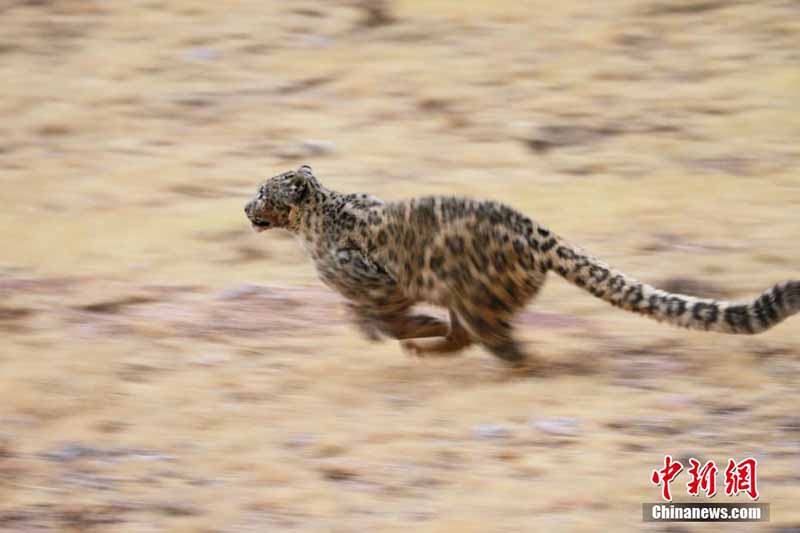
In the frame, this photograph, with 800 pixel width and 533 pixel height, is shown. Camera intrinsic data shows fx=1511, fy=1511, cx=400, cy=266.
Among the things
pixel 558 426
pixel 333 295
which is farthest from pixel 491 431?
pixel 333 295

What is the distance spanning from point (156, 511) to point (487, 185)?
612cm

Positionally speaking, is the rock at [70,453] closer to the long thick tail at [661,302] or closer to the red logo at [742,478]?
the long thick tail at [661,302]

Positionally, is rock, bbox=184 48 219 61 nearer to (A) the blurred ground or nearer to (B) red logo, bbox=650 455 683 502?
(A) the blurred ground

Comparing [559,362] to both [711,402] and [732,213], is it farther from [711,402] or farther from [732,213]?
[732,213]

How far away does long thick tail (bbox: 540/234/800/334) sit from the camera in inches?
309

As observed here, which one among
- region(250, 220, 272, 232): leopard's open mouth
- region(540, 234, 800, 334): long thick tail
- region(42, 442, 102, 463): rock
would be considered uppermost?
region(250, 220, 272, 232): leopard's open mouth

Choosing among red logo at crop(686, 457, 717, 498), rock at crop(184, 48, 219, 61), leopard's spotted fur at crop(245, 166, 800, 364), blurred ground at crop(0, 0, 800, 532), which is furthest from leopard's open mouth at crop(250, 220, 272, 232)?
rock at crop(184, 48, 219, 61)

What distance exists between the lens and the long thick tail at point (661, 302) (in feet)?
25.7

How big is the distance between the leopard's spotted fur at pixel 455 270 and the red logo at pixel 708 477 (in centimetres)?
119

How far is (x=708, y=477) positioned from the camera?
22.2 feet

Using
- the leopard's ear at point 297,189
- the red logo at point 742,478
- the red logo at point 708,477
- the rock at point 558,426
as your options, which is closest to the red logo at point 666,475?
the red logo at point 708,477

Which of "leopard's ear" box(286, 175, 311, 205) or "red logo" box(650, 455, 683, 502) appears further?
"leopard's ear" box(286, 175, 311, 205)

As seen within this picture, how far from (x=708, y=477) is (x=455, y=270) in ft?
Result: 6.82

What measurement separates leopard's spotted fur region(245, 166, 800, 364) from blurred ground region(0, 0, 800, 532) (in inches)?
13.2
